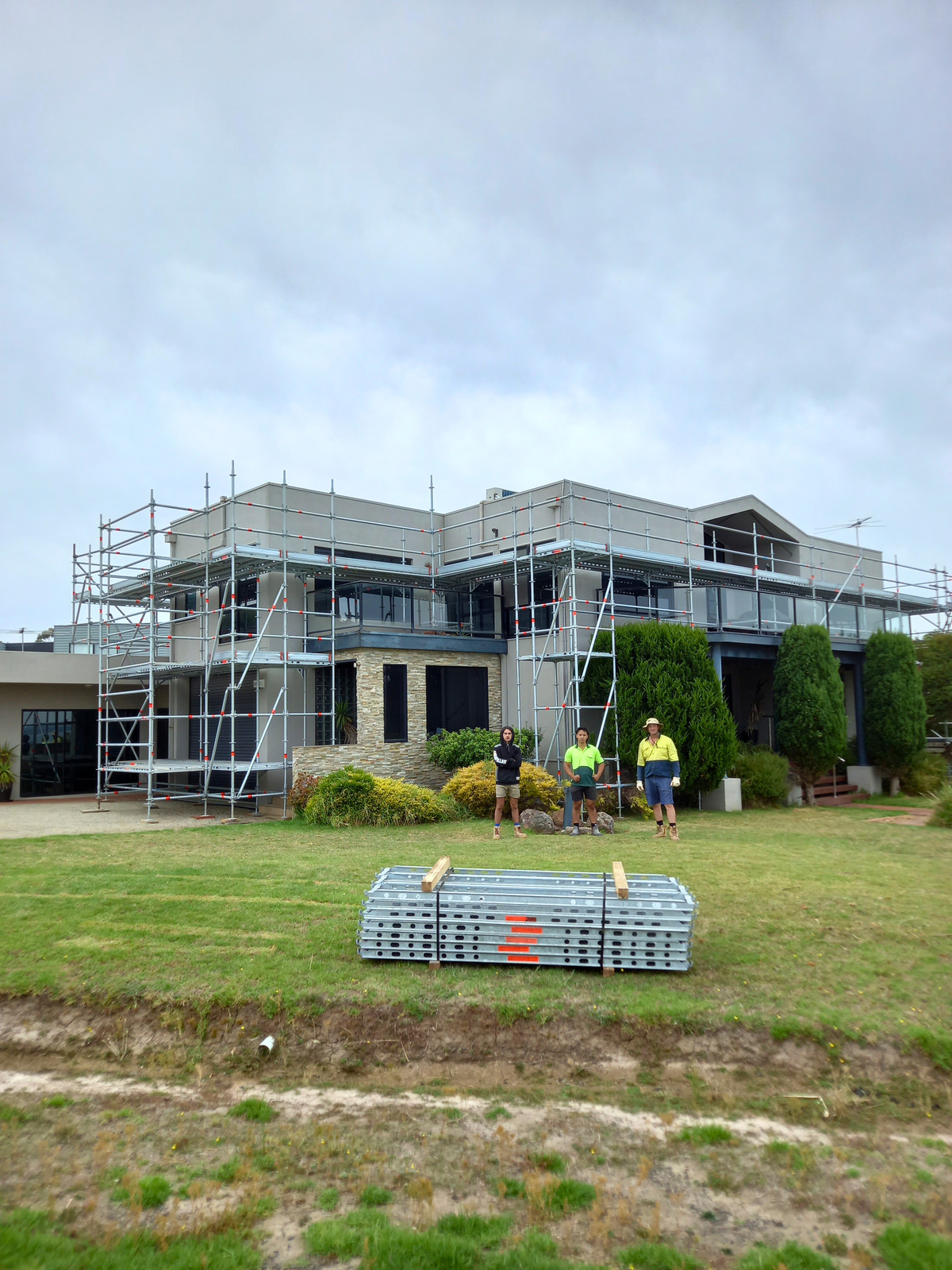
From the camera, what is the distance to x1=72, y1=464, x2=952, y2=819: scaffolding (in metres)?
17.4

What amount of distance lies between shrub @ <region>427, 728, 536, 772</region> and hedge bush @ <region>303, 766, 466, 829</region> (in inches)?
99.6

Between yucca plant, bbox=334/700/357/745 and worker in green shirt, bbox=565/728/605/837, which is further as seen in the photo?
yucca plant, bbox=334/700/357/745

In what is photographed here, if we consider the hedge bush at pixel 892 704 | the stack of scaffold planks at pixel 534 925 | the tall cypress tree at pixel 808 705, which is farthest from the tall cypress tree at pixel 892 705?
the stack of scaffold planks at pixel 534 925

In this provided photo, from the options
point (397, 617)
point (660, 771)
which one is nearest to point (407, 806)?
point (660, 771)

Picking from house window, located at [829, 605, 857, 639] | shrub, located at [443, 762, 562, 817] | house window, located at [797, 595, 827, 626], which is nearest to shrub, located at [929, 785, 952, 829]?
shrub, located at [443, 762, 562, 817]

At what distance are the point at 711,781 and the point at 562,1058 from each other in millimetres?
11821

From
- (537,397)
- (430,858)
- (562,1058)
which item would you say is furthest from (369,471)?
(562,1058)

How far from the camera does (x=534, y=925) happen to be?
638cm

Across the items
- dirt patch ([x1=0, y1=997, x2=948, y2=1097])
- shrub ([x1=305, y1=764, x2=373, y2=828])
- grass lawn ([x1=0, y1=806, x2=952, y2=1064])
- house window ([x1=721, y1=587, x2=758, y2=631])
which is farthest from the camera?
house window ([x1=721, y1=587, x2=758, y2=631])

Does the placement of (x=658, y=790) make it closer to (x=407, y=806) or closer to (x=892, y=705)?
(x=407, y=806)

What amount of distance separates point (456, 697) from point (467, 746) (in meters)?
1.83

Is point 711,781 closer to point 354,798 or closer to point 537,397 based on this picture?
point 354,798

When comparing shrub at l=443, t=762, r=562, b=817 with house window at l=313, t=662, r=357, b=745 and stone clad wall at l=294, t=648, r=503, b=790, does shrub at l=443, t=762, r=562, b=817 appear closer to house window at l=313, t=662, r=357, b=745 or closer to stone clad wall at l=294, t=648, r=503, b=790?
stone clad wall at l=294, t=648, r=503, b=790

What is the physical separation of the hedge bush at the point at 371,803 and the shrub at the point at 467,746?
2.53 metres
